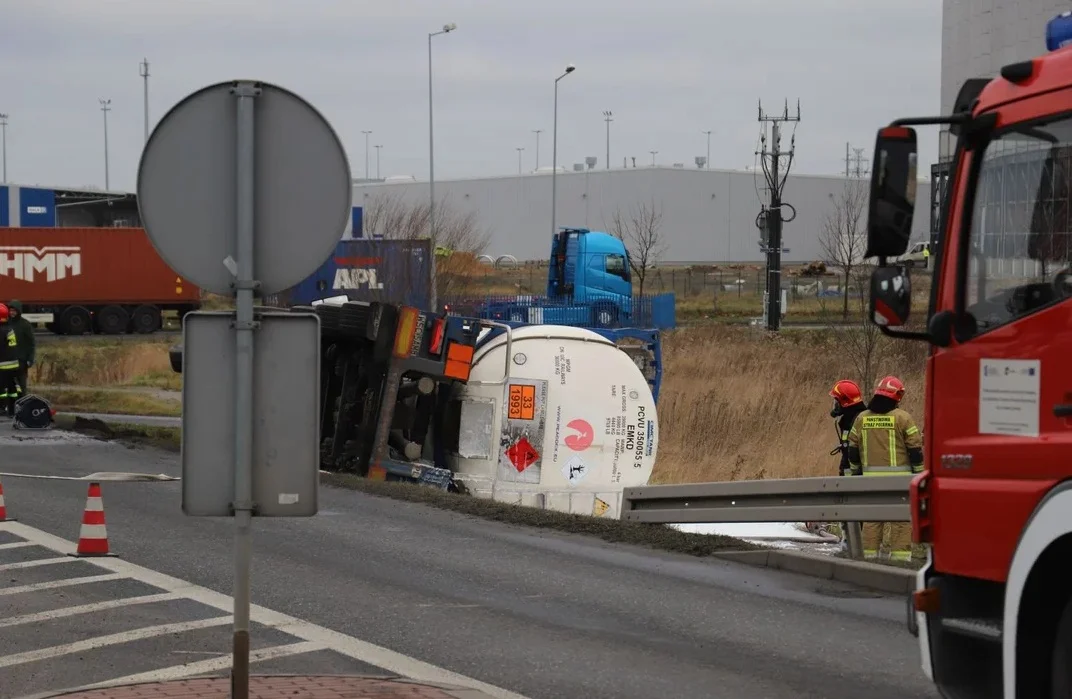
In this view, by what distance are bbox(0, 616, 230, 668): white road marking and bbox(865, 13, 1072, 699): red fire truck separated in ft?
14.5

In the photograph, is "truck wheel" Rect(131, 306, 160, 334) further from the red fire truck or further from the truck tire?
the red fire truck

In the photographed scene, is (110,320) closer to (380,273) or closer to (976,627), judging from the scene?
(380,273)

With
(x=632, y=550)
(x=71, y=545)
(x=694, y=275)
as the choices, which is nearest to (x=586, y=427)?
(x=632, y=550)

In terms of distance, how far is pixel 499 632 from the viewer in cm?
812

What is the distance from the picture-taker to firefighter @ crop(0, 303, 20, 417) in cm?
2198

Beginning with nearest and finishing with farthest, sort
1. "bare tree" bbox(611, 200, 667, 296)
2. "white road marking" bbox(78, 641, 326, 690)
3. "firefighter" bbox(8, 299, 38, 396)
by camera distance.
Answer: "white road marking" bbox(78, 641, 326, 690) < "firefighter" bbox(8, 299, 38, 396) < "bare tree" bbox(611, 200, 667, 296)

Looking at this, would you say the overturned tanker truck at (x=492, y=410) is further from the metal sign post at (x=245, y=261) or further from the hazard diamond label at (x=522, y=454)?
the metal sign post at (x=245, y=261)

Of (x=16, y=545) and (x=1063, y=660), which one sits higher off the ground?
(x=1063, y=660)

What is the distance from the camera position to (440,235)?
43.9 meters

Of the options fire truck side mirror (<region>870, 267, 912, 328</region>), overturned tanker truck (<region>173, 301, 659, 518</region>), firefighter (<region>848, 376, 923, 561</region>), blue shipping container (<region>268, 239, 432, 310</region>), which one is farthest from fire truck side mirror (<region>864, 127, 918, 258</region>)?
blue shipping container (<region>268, 239, 432, 310</region>)

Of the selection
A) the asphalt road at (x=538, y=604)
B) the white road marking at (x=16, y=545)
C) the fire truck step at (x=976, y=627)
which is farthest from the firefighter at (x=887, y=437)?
the white road marking at (x=16, y=545)

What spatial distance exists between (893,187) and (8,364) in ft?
64.0

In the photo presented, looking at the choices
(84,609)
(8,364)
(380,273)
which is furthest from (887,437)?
(380,273)

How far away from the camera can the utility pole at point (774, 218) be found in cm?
3816
